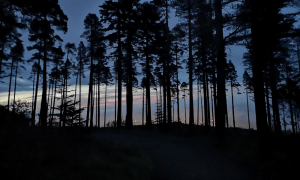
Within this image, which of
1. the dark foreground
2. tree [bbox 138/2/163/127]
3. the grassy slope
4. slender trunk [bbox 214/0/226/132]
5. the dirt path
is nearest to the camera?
the grassy slope

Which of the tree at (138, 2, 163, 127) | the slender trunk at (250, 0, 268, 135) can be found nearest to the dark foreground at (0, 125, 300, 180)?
A: the slender trunk at (250, 0, 268, 135)

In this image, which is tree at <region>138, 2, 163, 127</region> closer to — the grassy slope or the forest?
the forest

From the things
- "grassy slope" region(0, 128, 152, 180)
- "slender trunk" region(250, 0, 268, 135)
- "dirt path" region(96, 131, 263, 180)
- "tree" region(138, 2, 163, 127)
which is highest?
"tree" region(138, 2, 163, 127)

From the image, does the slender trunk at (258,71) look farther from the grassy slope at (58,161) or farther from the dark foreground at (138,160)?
the grassy slope at (58,161)

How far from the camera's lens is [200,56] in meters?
21.1

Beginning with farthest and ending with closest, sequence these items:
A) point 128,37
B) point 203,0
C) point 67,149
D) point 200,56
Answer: point 200,56 < point 128,37 < point 203,0 < point 67,149

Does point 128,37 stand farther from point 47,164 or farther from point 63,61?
point 63,61

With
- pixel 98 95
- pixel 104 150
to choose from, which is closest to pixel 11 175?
pixel 104 150

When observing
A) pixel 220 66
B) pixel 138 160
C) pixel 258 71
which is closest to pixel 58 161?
pixel 138 160

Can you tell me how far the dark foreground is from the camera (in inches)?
171

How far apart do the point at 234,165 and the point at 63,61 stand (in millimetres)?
32267

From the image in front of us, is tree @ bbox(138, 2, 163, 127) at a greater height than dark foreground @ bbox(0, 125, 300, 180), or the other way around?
tree @ bbox(138, 2, 163, 127)

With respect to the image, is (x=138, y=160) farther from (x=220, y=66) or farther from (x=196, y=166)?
(x=220, y=66)

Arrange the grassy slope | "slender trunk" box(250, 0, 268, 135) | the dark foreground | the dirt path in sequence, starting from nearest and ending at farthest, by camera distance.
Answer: the grassy slope < the dark foreground < the dirt path < "slender trunk" box(250, 0, 268, 135)
